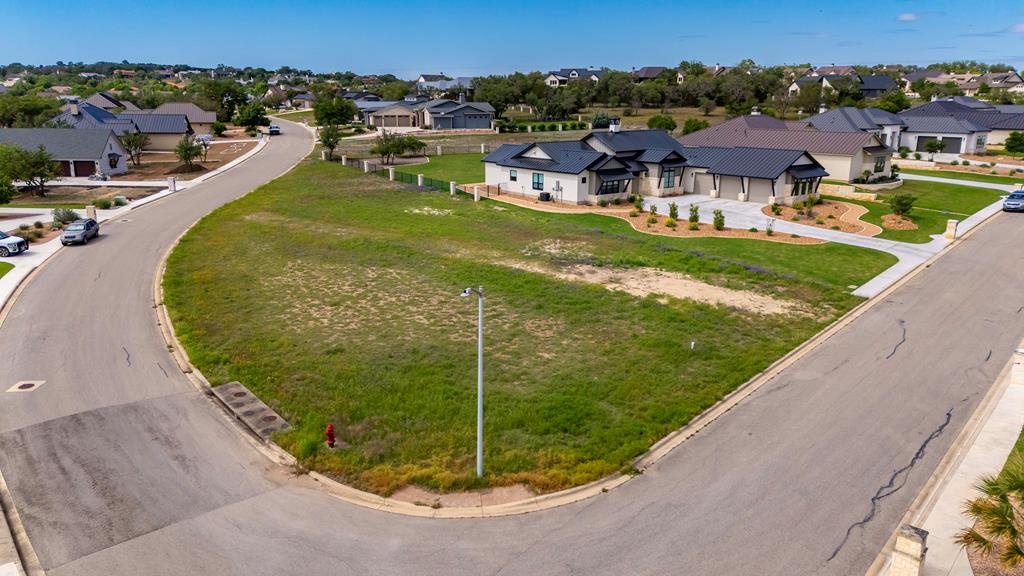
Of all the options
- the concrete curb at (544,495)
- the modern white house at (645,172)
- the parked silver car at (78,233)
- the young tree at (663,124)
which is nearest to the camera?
the concrete curb at (544,495)

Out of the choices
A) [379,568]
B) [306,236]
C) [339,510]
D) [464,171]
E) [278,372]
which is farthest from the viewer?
[464,171]

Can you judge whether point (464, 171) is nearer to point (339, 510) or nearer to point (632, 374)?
point (632, 374)

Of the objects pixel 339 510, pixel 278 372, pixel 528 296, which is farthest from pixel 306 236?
pixel 339 510

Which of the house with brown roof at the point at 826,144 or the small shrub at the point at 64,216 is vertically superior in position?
the house with brown roof at the point at 826,144

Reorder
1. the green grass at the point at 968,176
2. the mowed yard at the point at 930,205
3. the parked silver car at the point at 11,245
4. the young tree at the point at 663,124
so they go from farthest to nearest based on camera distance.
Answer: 1. the young tree at the point at 663,124
2. the green grass at the point at 968,176
3. the mowed yard at the point at 930,205
4. the parked silver car at the point at 11,245

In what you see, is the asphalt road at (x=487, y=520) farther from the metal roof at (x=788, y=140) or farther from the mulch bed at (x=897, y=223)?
the metal roof at (x=788, y=140)

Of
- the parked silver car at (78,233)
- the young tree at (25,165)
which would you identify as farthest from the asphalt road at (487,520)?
the young tree at (25,165)

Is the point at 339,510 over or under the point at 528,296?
under

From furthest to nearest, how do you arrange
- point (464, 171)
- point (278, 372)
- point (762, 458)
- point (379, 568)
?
point (464, 171), point (278, 372), point (762, 458), point (379, 568)

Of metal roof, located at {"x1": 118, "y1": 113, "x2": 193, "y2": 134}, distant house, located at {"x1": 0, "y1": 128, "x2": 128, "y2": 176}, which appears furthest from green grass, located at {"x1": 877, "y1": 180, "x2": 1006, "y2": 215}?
metal roof, located at {"x1": 118, "y1": 113, "x2": 193, "y2": 134}
